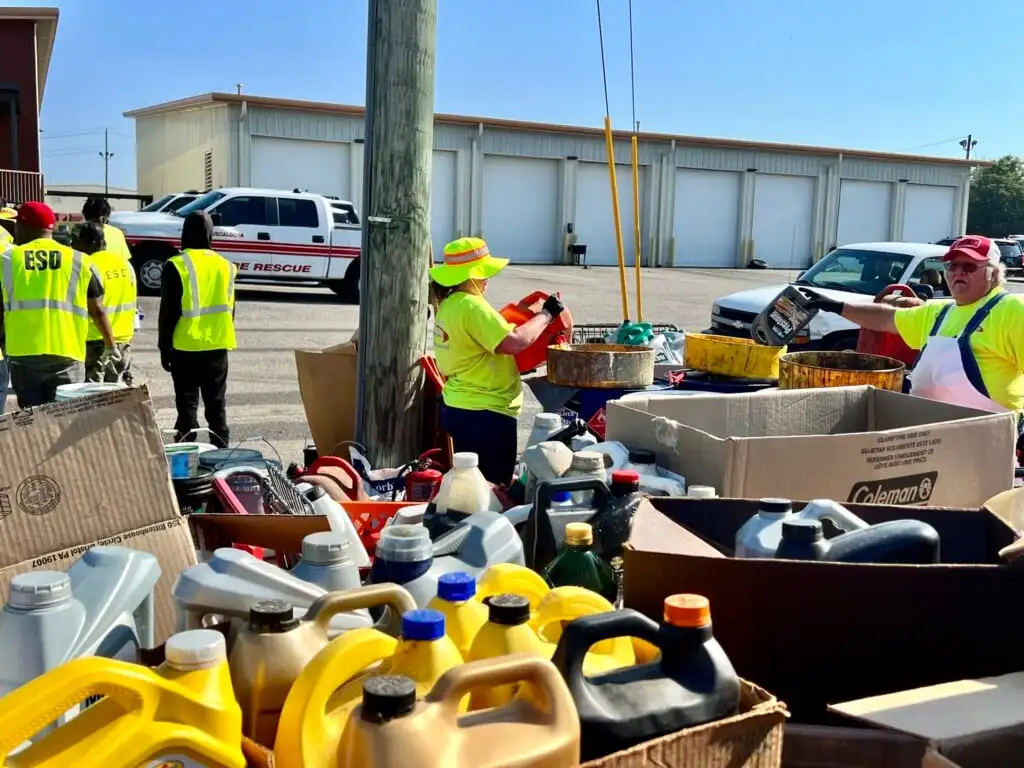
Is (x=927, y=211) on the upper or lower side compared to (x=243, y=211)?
upper

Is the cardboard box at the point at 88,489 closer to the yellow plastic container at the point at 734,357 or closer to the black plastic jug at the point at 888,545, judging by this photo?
the black plastic jug at the point at 888,545

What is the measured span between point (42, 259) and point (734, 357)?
448 cm

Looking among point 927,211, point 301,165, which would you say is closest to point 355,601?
point 301,165

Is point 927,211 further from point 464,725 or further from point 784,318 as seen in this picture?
point 464,725

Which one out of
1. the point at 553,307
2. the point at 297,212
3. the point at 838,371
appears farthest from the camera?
the point at 297,212

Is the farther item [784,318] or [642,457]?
[784,318]

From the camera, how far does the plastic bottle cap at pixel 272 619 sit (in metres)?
1.57

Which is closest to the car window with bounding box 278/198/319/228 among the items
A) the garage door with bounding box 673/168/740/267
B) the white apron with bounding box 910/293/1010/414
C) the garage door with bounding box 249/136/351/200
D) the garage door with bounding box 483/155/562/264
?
the garage door with bounding box 249/136/351/200

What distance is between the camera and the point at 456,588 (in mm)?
1672

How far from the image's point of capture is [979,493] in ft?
10.6

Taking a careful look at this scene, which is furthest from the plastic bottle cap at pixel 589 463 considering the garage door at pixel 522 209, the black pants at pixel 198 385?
the garage door at pixel 522 209

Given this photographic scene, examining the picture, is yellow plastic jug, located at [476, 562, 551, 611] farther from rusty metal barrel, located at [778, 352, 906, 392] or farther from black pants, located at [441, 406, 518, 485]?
black pants, located at [441, 406, 518, 485]

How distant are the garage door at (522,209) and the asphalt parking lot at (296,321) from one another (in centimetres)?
161

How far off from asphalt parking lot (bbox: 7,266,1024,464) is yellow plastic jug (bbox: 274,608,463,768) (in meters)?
1.68
